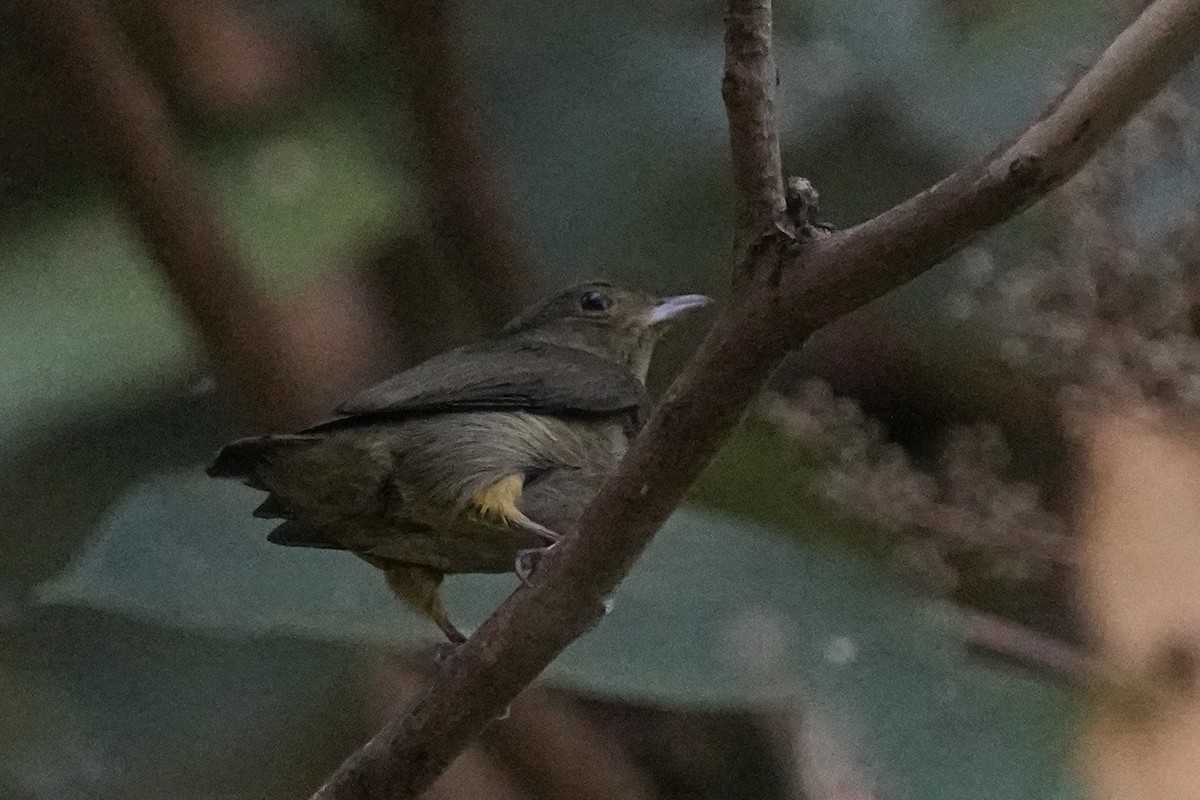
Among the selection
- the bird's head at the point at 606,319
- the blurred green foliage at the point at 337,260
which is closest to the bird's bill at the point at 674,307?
the bird's head at the point at 606,319

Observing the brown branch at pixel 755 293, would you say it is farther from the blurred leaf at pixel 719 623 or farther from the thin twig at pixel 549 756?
the thin twig at pixel 549 756

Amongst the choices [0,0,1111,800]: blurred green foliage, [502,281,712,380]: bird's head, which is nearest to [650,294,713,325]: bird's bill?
[502,281,712,380]: bird's head

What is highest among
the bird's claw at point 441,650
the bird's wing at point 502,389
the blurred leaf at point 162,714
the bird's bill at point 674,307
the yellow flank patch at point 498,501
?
the bird's bill at point 674,307

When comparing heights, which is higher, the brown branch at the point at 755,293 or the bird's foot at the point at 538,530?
the brown branch at the point at 755,293

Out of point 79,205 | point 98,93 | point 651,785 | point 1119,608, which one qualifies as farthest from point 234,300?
point 1119,608

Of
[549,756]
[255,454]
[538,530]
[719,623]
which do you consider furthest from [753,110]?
[549,756]

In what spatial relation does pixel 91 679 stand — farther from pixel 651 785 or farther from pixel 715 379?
pixel 715 379

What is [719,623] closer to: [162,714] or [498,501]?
[498,501]
